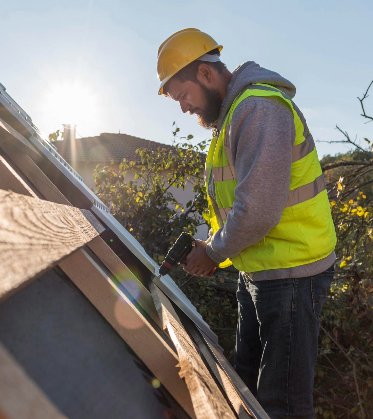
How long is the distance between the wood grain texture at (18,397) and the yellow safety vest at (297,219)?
5.59ft

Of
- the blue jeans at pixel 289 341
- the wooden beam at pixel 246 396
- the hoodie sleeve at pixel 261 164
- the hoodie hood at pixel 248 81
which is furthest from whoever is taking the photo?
the hoodie hood at pixel 248 81

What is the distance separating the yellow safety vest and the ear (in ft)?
0.94

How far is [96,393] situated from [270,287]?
5.01 feet

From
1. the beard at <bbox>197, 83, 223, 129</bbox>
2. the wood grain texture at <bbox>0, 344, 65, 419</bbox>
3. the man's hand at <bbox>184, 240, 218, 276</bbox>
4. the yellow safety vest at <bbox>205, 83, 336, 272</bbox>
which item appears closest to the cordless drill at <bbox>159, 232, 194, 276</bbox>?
the man's hand at <bbox>184, 240, 218, 276</bbox>

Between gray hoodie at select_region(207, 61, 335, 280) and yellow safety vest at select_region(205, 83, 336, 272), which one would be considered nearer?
gray hoodie at select_region(207, 61, 335, 280)

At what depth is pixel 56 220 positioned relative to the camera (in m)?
0.89

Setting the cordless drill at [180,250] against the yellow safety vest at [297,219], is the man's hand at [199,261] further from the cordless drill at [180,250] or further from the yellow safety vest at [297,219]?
the yellow safety vest at [297,219]

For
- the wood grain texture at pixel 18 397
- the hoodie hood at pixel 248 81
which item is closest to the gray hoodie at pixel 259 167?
the hoodie hood at pixel 248 81

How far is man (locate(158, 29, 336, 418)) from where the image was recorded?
2.03 metres

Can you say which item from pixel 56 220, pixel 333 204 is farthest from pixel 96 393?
pixel 333 204

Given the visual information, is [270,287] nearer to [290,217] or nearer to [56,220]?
[290,217]

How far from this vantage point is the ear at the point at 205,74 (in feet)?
7.91

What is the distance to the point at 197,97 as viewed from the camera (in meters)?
2.47

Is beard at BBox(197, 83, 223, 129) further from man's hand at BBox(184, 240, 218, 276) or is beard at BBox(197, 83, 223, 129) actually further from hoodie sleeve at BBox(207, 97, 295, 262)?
man's hand at BBox(184, 240, 218, 276)
